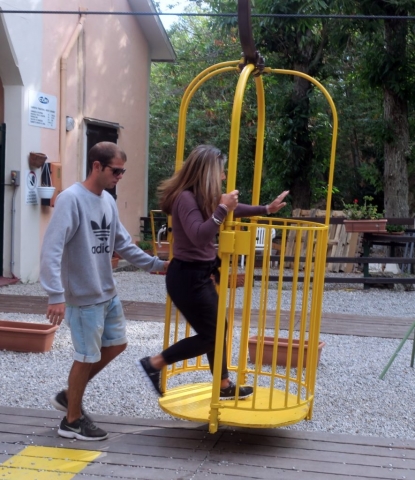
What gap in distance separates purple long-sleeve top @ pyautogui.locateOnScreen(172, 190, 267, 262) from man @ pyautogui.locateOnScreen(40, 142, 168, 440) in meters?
A: 0.41

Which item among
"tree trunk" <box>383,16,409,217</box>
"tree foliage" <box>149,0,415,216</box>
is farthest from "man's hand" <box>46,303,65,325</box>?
"tree trunk" <box>383,16,409,217</box>

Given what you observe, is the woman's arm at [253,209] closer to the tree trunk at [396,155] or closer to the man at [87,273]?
the man at [87,273]

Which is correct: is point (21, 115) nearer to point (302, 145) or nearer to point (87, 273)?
point (87, 273)

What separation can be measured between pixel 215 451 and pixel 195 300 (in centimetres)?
83

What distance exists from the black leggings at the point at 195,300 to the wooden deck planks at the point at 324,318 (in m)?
3.68

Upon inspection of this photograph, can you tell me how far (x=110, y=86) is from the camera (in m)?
13.0

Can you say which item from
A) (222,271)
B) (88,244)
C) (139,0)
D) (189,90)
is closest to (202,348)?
(222,271)

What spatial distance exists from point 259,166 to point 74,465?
218 centimetres

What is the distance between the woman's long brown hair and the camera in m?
3.95

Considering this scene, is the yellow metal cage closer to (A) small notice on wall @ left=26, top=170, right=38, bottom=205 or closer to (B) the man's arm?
(B) the man's arm

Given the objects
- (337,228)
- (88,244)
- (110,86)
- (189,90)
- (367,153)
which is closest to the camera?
(88,244)

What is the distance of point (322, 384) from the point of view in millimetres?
5496

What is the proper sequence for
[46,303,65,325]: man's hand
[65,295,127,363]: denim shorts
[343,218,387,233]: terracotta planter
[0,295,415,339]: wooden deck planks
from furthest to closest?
[343,218,387,233]: terracotta planter → [0,295,415,339]: wooden deck planks → [65,295,127,363]: denim shorts → [46,303,65,325]: man's hand

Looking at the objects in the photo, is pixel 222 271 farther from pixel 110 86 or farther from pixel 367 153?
pixel 367 153
